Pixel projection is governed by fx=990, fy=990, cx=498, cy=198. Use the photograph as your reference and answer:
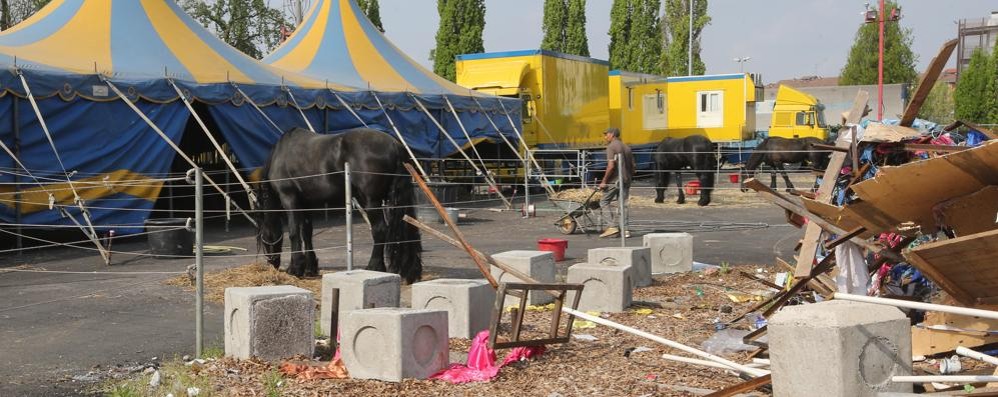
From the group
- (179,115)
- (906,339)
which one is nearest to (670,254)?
(906,339)

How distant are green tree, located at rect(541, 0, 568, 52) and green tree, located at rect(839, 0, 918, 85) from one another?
823 inches

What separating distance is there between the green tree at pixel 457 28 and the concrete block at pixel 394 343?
42060mm

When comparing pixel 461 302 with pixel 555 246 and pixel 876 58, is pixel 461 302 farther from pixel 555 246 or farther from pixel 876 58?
pixel 876 58

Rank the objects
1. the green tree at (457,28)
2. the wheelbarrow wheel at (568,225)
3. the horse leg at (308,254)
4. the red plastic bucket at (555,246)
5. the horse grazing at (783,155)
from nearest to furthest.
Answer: the horse leg at (308,254) → the red plastic bucket at (555,246) → the wheelbarrow wheel at (568,225) → the horse grazing at (783,155) → the green tree at (457,28)

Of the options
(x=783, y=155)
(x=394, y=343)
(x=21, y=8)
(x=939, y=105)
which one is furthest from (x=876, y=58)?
(x=394, y=343)

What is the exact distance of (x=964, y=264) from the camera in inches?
225

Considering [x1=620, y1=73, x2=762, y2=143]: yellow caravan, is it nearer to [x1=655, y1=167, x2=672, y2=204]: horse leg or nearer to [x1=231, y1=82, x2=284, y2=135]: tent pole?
[x1=655, y1=167, x2=672, y2=204]: horse leg

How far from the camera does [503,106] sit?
80.3ft

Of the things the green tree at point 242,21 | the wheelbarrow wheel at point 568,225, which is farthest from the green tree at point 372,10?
the wheelbarrow wheel at point 568,225

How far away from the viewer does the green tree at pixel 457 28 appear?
48281 millimetres

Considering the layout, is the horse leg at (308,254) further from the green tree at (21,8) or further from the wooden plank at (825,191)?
the green tree at (21,8)

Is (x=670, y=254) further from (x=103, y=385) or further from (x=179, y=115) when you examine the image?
(x=179, y=115)

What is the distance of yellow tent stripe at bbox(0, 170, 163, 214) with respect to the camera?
46.1 feet

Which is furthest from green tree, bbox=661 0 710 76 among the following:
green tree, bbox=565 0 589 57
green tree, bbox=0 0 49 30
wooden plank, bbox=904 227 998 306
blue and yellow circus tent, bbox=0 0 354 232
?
wooden plank, bbox=904 227 998 306
